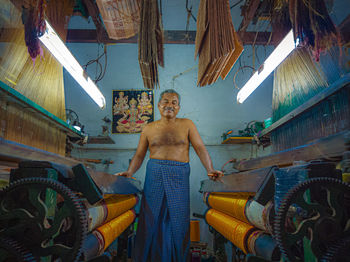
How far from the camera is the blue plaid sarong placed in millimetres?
2309

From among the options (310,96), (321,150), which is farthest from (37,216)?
(310,96)

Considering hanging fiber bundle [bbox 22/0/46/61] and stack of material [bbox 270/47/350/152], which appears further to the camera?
hanging fiber bundle [bbox 22/0/46/61]

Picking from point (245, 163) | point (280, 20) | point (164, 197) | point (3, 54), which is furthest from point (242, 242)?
point (3, 54)

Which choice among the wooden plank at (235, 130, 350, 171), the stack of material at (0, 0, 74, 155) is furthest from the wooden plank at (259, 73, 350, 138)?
the stack of material at (0, 0, 74, 155)

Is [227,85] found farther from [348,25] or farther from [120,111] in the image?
[348,25]

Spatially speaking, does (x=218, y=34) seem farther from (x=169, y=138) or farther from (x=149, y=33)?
(x=169, y=138)

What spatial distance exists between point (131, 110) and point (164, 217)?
10.3 feet

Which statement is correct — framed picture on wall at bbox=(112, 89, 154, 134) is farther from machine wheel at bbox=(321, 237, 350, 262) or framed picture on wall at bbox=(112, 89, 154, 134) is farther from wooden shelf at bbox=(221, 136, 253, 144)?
machine wheel at bbox=(321, 237, 350, 262)

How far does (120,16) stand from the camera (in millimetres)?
2352

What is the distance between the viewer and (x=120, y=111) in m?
5.08

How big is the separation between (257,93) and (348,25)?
3.31 m

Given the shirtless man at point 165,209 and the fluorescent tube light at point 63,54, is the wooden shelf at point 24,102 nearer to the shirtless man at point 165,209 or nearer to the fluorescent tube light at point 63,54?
the fluorescent tube light at point 63,54

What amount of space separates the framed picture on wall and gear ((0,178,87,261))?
4.23 m

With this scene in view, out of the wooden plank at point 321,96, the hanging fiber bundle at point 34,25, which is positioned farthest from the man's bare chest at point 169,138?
the hanging fiber bundle at point 34,25
